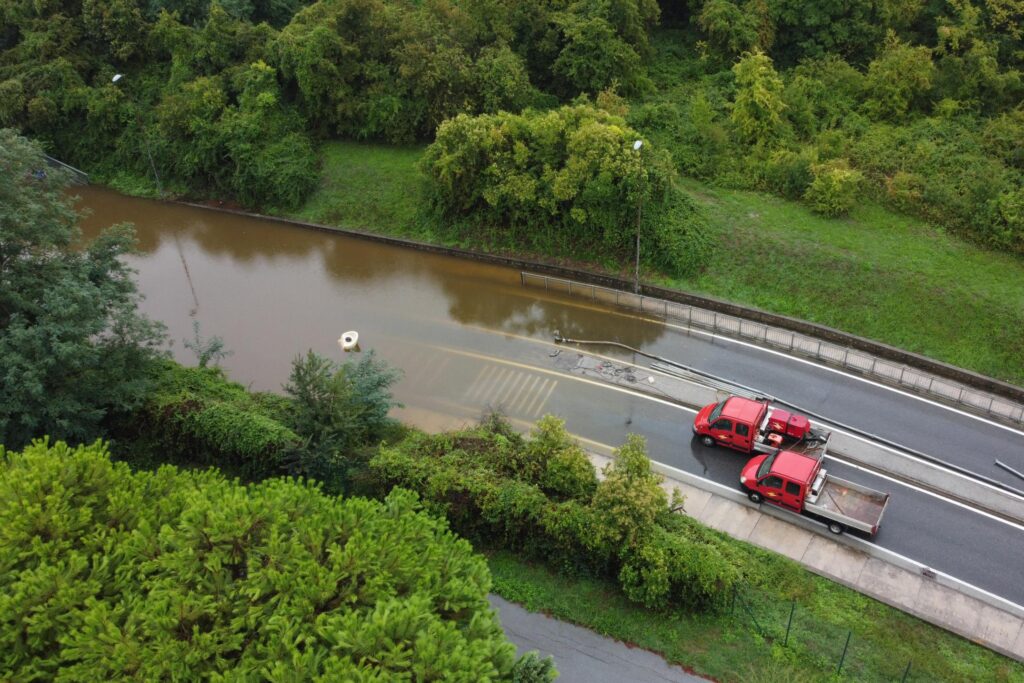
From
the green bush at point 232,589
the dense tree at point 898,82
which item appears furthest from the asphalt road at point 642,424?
the dense tree at point 898,82

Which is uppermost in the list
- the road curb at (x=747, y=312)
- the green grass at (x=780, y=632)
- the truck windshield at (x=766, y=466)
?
the road curb at (x=747, y=312)

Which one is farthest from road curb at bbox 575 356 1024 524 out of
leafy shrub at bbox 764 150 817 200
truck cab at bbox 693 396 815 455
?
leafy shrub at bbox 764 150 817 200

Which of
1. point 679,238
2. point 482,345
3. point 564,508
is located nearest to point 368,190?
point 482,345

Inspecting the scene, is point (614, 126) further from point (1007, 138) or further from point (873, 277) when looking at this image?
point (1007, 138)

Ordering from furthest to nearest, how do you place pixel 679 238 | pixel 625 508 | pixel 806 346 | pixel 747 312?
pixel 679 238
pixel 747 312
pixel 806 346
pixel 625 508

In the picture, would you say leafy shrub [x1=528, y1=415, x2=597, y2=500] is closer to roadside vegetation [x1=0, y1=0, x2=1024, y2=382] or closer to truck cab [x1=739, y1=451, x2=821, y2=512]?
truck cab [x1=739, y1=451, x2=821, y2=512]

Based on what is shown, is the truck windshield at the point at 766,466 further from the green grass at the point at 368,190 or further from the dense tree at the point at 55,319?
the green grass at the point at 368,190
